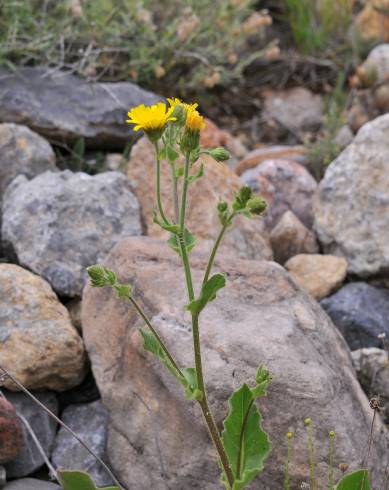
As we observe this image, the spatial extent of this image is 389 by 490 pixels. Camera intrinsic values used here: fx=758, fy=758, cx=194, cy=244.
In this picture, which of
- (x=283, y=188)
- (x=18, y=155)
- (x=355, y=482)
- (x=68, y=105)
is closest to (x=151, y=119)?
(x=355, y=482)

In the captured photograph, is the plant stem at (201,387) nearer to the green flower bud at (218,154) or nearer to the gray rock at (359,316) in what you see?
the green flower bud at (218,154)

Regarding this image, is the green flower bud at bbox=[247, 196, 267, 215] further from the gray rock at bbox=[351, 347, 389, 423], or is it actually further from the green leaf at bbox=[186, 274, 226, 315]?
the gray rock at bbox=[351, 347, 389, 423]

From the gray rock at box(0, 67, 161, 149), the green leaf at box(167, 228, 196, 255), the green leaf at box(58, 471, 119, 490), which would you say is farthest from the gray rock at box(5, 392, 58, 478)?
the gray rock at box(0, 67, 161, 149)

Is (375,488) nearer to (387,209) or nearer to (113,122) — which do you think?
(387,209)

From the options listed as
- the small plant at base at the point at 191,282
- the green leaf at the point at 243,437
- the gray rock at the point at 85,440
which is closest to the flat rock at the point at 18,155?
the gray rock at the point at 85,440

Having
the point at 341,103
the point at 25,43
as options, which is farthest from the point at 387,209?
the point at 25,43

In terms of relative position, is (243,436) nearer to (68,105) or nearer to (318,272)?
(318,272)
